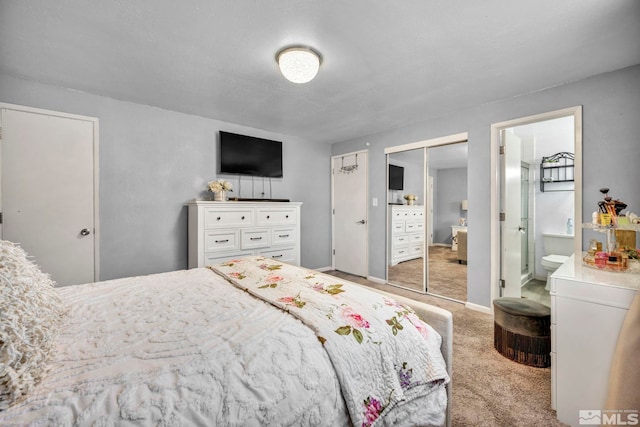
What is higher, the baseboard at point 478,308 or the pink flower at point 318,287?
the pink flower at point 318,287

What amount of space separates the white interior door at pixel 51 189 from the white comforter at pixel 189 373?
192 cm

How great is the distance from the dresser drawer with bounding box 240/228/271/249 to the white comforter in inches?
82.3

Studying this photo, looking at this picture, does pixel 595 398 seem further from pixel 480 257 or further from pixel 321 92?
pixel 321 92

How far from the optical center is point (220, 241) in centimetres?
317

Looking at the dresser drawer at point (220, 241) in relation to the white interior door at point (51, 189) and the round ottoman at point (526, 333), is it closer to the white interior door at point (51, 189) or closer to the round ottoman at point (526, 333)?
the white interior door at point (51, 189)

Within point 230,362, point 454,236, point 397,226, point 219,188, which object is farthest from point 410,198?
point 230,362

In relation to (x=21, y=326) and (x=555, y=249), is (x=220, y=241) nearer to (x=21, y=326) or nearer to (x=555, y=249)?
(x=21, y=326)

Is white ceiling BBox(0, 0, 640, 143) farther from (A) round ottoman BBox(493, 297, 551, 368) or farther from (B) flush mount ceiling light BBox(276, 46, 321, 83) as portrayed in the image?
(A) round ottoman BBox(493, 297, 551, 368)

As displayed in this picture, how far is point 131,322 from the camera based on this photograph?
111 centimetres

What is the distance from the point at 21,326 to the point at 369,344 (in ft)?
3.55

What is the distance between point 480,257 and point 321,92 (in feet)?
8.29

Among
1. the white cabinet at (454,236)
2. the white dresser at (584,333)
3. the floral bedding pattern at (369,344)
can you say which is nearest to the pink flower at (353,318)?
the floral bedding pattern at (369,344)

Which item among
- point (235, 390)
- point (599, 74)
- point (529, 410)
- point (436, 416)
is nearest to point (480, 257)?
point (529, 410)

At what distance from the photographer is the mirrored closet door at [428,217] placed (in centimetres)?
333
